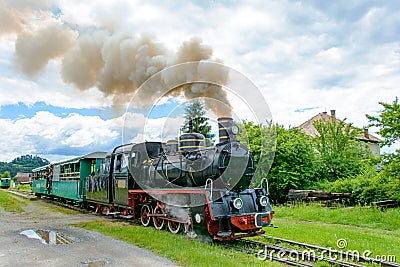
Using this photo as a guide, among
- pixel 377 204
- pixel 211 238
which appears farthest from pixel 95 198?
pixel 377 204

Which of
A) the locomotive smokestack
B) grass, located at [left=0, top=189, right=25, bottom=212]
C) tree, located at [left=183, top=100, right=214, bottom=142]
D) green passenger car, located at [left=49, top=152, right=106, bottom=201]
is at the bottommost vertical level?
grass, located at [left=0, top=189, right=25, bottom=212]

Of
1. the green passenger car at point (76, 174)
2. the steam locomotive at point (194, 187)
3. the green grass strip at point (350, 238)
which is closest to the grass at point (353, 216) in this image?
the green grass strip at point (350, 238)

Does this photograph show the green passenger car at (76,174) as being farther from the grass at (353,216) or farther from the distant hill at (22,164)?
the distant hill at (22,164)

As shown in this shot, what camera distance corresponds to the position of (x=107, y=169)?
45.5ft

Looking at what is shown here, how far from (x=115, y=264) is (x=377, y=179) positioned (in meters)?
10.7

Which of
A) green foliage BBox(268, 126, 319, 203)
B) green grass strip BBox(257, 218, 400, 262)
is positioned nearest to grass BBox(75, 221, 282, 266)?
green grass strip BBox(257, 218, 400, 262)

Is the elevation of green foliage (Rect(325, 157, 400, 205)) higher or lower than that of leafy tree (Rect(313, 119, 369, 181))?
lower

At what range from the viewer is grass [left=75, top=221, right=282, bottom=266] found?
6430 millimetres

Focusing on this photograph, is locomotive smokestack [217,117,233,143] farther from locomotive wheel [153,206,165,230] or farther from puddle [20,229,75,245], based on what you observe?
puddle [20,229,75,245]

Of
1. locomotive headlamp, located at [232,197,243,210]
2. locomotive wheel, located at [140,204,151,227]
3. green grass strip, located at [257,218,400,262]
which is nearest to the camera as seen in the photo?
green grass strip, located at [257,218,400,262]

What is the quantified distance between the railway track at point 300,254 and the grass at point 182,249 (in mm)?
345

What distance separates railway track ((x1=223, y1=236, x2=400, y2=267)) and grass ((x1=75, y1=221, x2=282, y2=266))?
1.13 feet

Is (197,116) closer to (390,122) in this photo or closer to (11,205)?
(390,122)

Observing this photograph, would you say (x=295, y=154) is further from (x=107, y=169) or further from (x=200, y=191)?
(x=200, y=191)
